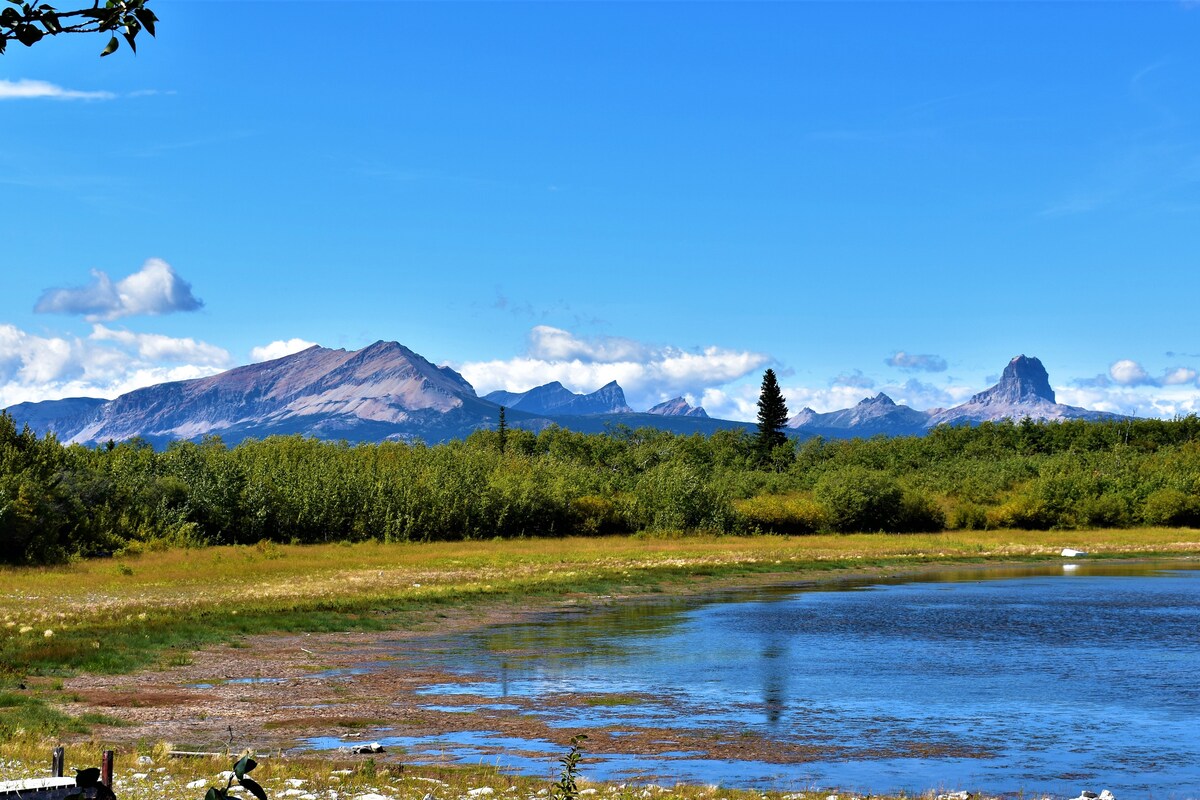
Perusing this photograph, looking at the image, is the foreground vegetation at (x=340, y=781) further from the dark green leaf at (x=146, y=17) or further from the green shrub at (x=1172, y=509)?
the green shrub at (x=1172, y=509)

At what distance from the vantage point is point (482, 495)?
108 m

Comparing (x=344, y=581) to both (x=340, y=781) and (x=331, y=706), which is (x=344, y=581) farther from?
(x=340, y=781)

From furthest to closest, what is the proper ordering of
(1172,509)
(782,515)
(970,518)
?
(970,518) < (1172,509) < (782,515)

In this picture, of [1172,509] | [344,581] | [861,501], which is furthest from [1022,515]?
[344,581]

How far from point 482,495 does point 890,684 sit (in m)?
78.3

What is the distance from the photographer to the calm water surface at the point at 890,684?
21.5 metres

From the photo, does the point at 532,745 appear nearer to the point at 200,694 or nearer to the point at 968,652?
the point at 200,694

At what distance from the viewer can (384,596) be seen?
55.8m

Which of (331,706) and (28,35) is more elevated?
(28,35)

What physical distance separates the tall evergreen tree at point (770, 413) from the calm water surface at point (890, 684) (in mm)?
135832

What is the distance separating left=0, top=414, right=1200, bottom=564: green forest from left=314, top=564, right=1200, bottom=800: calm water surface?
44.4 meters

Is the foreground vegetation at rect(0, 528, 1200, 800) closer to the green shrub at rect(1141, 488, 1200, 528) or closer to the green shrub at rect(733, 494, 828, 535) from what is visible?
the green shrub at rect(1141, 488, 1200, 528)

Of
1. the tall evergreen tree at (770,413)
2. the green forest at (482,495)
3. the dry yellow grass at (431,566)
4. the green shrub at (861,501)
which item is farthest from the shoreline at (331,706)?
the tall evergreen tree at (770,413)

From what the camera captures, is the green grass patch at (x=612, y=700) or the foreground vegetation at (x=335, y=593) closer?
the foreground vegetation at (x=335, y=593)
